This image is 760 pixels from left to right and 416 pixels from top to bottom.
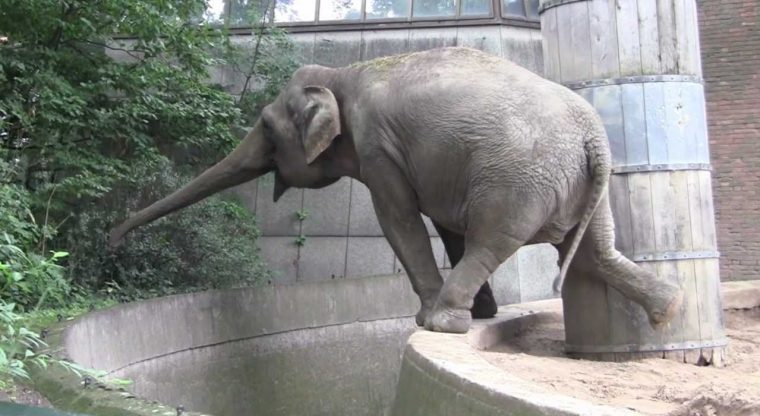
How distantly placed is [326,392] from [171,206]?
2.27m

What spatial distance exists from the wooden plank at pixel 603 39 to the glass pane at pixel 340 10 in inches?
258

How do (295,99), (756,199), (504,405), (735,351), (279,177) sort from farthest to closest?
(756,199)
(279,177)
(295,99)
(735,351)
(504,405)

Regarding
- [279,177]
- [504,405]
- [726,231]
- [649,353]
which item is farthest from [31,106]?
[726,231]

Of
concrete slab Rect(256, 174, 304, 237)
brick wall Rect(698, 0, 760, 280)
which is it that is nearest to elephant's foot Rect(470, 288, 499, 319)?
concrete slab Rect(256, 174, 304, 237)

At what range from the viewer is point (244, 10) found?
494 inches

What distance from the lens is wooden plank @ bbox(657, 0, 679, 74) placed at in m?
6.03

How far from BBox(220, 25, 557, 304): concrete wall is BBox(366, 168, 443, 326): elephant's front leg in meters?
5.00

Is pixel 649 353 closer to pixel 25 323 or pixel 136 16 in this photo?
pixel 25 323

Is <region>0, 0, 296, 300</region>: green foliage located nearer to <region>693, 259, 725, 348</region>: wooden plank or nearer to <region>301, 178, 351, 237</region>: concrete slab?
<region>301, 178, 351, 237</region>: concrete slab

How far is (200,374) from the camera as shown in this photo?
764 cm

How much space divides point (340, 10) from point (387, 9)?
639mm

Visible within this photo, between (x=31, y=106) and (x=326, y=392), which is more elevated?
(x=31, y=106)

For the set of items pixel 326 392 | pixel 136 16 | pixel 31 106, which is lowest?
pixel 326 392

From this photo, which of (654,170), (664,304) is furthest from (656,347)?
(654,170)
